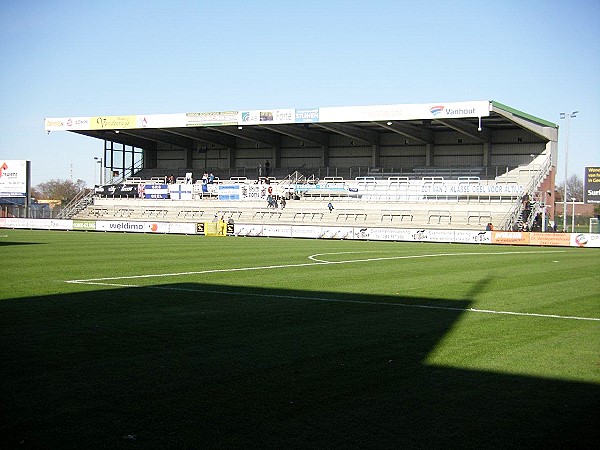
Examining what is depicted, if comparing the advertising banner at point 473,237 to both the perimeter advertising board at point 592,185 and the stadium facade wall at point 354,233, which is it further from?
the perimeter advertising board at point 592,185

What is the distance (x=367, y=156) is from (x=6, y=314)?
191ft

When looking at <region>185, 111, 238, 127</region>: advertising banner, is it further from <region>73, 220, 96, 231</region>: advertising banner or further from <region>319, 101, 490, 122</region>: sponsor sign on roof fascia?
<region>73, 220, 96, 231</region>: advertising banner

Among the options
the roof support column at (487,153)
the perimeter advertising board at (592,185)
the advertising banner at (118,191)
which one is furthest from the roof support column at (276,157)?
the perimeter advertising board at (592,185)

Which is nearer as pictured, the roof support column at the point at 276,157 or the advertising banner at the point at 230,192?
the advertising banner at the point at 230,192

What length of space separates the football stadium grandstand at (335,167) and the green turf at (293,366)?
40315mm

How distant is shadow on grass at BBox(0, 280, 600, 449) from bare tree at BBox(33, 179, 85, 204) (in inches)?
5085

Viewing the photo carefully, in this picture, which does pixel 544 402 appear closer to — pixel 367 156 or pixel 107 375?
pixel 107 375

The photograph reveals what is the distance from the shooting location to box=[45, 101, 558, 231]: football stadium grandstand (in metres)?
56.1

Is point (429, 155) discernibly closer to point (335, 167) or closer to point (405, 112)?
point (335, 167)

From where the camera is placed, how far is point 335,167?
224 feet

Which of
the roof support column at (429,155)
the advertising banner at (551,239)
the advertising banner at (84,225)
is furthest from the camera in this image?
the roof support column at (429,155)

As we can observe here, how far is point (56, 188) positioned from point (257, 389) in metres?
144

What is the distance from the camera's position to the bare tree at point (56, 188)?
137 meters

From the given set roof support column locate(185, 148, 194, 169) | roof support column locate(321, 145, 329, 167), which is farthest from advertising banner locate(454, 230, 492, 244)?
roof support column locate(185, 148, 194, 169)
